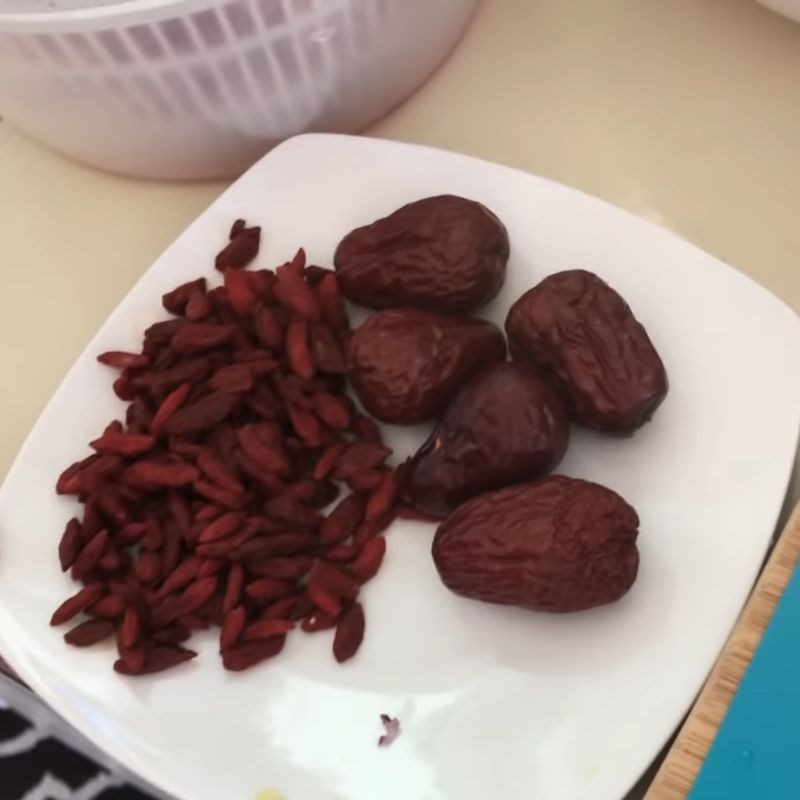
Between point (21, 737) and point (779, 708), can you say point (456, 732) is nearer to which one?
point (779, 708)

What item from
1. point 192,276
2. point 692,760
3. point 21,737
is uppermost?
point 192,276

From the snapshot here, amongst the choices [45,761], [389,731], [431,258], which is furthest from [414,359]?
[45,761]

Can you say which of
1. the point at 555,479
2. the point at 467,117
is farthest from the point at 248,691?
the point at 467,117

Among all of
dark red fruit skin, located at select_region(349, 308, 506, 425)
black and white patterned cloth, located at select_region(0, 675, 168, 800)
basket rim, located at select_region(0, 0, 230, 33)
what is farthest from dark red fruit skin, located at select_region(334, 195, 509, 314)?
black and white patterned cloth, located at select_region(0, 675, 168, 800)

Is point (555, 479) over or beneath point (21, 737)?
over

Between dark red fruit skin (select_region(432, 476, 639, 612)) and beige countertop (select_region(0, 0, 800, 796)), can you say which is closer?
dark red fruit skin (select_region(432, 476, 639, 612))

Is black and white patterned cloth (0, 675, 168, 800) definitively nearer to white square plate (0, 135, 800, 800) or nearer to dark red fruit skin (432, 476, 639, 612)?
white square plate (0, 135, 800, 800)

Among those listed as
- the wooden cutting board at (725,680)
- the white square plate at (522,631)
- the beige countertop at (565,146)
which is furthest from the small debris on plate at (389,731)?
the beige countertop at (565,146)
